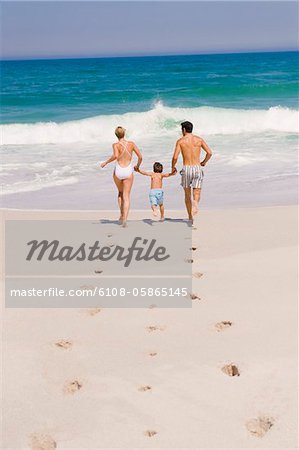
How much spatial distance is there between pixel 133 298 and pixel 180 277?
69 cm

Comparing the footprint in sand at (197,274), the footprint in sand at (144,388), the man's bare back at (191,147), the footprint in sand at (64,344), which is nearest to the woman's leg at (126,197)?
the man's bare back at (191,147)

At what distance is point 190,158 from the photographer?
773cm

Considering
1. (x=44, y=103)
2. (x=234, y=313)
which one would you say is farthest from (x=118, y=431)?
(x=44, y=103)

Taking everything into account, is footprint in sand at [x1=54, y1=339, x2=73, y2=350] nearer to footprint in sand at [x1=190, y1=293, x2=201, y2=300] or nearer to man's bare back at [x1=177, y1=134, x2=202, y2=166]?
footprint in sand at [x1=190, y1=293, x2=201, y2=300]

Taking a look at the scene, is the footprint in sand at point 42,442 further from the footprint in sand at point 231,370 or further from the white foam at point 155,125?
the white foam at point 155,125

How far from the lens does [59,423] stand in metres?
3.54

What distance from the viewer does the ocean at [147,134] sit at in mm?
10477

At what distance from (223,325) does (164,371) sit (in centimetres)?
84

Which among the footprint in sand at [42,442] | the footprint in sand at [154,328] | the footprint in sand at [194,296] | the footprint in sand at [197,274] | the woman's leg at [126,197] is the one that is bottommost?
the footprint in sand at [42,442]

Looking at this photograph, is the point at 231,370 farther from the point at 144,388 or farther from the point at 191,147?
the point at 191,147

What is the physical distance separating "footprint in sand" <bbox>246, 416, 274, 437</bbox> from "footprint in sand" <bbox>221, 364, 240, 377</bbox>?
48cm

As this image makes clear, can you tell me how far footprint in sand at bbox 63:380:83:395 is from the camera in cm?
385

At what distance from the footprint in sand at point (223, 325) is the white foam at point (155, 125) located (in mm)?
16110

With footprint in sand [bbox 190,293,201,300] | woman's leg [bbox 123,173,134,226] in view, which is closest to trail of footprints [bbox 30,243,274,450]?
footprint in sand [bbox 190,293,201,300]
